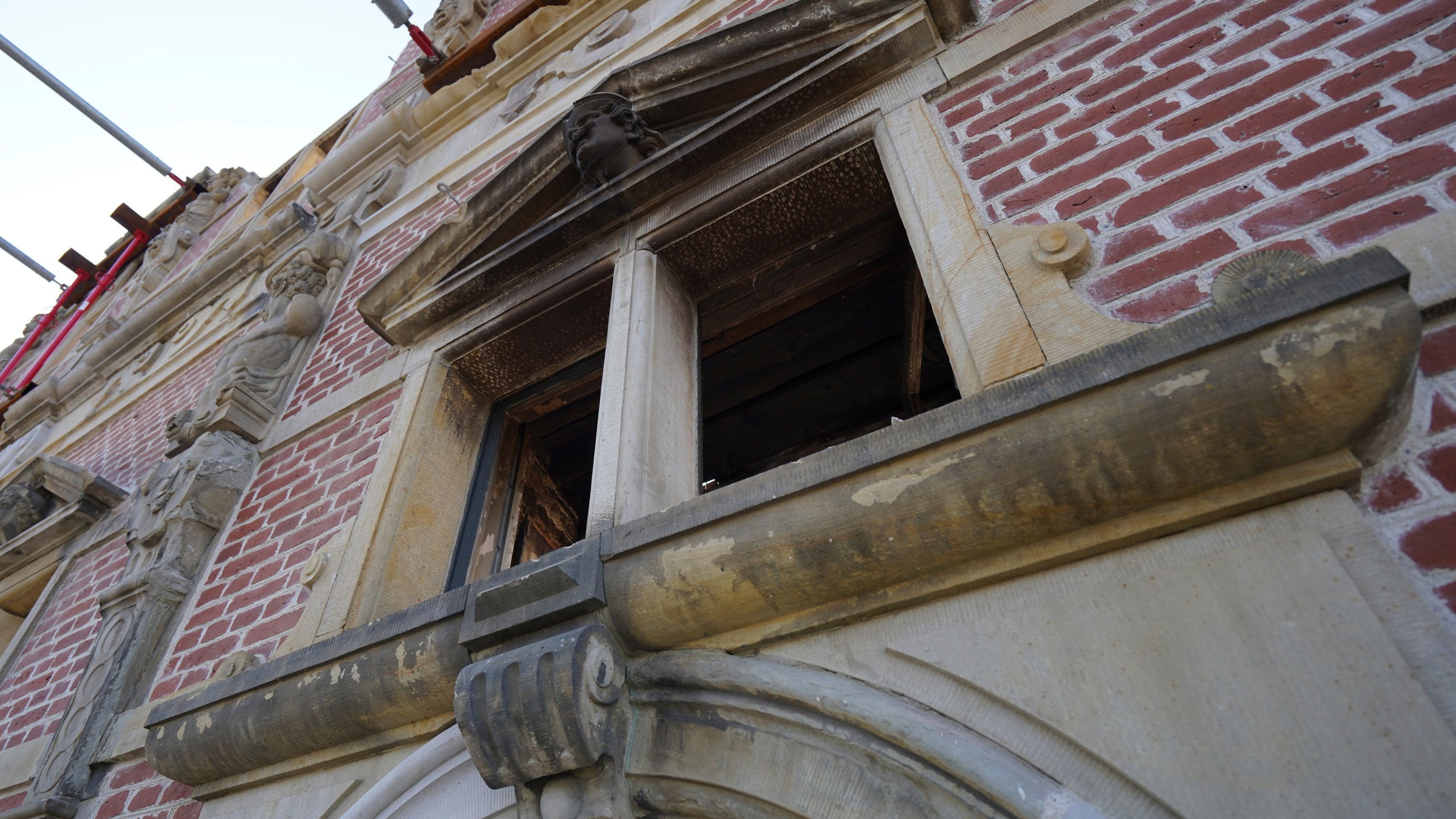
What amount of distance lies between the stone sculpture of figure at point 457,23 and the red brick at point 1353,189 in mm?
6688

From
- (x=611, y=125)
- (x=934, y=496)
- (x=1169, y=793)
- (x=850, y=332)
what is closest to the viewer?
(x=1169, y=793)

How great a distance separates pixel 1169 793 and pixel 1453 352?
0.82 meters

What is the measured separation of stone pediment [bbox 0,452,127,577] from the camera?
4758 mm

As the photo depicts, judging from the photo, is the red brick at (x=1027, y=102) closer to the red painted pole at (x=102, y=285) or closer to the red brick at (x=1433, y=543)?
the red brick at (x=1433, y=543)

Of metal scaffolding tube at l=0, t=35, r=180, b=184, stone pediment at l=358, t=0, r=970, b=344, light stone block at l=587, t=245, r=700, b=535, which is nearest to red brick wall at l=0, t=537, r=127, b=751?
stone pediment at l=358, t=0, r=970, b=344

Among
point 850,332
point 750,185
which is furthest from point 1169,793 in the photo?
point 850,332

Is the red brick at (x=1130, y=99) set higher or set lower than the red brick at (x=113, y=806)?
higher

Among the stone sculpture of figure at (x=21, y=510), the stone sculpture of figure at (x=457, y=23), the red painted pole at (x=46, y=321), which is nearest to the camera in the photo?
the stone sculpture of figure at (x=21, y=510)

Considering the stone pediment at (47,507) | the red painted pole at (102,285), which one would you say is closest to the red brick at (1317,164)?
the stone pediment at (47,507)

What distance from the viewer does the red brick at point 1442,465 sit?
3.73 ft

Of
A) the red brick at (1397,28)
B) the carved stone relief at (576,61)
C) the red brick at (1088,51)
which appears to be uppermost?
the carved stone relief at (576,61)

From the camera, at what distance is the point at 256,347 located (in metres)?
4.14

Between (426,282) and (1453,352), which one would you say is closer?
(1453,352)

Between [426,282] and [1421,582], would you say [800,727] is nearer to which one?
[1421,582]
